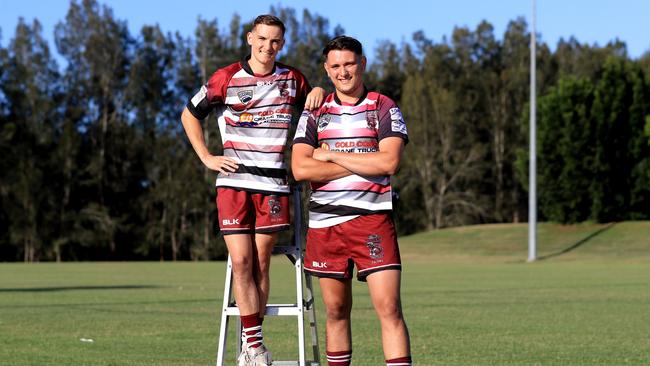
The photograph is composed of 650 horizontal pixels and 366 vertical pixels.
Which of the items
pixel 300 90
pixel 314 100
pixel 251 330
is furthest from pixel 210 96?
pixel 251 330

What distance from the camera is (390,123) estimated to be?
7.26m

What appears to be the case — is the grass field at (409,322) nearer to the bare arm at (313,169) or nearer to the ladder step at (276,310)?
the ladder step at (276,310)

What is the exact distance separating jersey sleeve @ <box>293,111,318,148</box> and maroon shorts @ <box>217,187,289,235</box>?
0.76m

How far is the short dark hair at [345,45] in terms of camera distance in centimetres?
729

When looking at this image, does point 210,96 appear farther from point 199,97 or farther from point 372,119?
point 372,119

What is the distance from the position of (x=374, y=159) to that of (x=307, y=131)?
1.82 ft

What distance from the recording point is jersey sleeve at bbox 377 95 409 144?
7.24 metres

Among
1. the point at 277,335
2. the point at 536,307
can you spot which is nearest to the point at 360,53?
the point at 277,335

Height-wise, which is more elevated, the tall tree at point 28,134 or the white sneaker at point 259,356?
the tall tree at point 28,134

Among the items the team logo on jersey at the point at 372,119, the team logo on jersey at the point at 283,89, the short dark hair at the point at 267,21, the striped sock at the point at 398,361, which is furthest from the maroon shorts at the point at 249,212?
the striped sock at the point at 398,361

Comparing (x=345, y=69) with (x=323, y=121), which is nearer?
(x=345, y=69)

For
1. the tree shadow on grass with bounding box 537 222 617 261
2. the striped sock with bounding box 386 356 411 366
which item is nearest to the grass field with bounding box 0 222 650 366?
the striped sock with bounding box 386 356 411 366

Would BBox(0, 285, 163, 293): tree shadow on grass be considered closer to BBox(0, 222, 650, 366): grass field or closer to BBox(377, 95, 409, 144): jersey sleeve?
BBox(0, 222, 650, 366): grass field

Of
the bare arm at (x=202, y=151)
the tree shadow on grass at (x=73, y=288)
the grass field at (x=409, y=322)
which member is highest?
the bare arm at (x=202, y=151)
